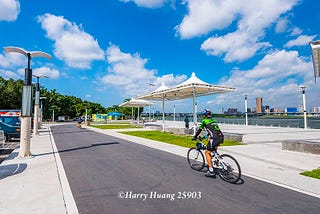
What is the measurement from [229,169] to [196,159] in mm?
1534

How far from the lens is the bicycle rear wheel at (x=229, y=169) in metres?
5.22

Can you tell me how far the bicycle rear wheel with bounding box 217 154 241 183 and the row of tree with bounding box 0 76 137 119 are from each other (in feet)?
114

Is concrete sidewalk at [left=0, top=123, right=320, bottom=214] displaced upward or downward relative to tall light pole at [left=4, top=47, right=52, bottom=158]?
downward

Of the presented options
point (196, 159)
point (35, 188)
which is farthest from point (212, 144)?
point (35, 188)

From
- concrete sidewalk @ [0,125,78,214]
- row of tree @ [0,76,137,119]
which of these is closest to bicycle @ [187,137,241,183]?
concrete sidewalk @ [0,125,78,214]

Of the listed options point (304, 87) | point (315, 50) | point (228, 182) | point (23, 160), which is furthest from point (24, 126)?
point (304, 87)

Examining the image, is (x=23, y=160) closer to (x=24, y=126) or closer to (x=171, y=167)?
(x=24, y=126)

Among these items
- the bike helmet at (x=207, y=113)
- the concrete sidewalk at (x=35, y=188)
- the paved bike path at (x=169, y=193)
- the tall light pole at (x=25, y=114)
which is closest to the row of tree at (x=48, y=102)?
the tall light pole at (x=25, y=114)

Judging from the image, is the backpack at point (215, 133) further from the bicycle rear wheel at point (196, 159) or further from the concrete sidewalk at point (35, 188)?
the concrete sidewalk at point (35, 188)

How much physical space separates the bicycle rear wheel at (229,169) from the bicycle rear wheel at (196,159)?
97 cm

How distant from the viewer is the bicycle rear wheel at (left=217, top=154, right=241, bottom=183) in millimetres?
5221

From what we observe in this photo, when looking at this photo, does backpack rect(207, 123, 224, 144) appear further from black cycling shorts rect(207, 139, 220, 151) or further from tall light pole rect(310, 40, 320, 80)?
tall light pole rect(310, 40, 320, 80)

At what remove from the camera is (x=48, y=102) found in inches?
1950

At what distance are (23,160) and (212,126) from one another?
7.26 metres
